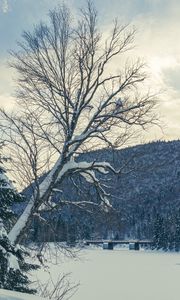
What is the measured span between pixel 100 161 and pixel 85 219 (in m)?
1.40

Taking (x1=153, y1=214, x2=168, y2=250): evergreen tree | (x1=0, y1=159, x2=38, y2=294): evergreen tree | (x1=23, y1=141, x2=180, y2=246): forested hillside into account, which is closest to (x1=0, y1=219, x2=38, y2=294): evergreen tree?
(x1=0, y1=159, x2=38, y2=294): evergreen tree

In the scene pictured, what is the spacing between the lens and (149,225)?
480ft

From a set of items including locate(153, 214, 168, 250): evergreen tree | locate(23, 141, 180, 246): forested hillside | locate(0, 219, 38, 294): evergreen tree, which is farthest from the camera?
locate(153, 214, 168, 250): evergreen tree

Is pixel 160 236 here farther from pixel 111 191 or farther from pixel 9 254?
pixel 9 254

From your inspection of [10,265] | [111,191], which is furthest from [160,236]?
[10,265]

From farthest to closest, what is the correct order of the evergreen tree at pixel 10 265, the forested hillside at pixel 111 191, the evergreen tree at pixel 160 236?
the evergreen tree at pixel 160 236 < the forested hillside at pixel 111 191 < the evergreen tree at pixel 10 265

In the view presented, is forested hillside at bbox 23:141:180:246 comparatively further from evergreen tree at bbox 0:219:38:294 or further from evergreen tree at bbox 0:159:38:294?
evergreen tree at bbox 0:219:38:294

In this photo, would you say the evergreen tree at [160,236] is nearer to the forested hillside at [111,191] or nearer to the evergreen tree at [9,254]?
the forested hillside at [111,191]

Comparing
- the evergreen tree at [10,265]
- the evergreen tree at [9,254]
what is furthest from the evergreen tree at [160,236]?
the evergreen tree at [10,265]

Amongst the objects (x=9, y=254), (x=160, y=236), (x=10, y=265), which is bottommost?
(x=10, y=265)

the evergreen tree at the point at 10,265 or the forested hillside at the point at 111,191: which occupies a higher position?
the forested hillside at the point at 111,191

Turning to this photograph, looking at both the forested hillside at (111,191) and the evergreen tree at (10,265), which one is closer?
the evergreen tree at (10,265)

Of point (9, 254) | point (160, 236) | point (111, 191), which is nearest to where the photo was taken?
point (9, 254)

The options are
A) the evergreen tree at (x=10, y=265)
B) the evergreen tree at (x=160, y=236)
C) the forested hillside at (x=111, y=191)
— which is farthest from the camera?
the evergreen tree at (x=160, y=236)
